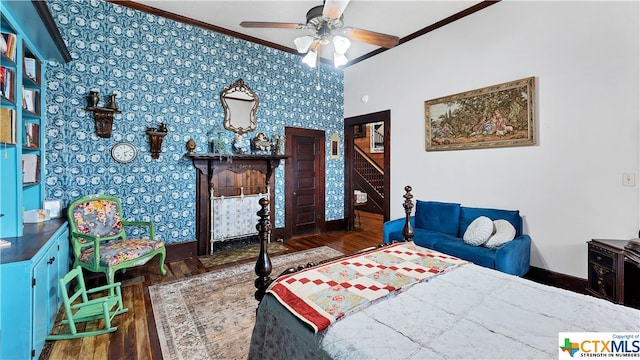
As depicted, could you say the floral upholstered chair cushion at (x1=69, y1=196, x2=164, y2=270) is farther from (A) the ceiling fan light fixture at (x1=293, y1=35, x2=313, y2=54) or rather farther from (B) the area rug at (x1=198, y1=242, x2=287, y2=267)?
(A) the ceiling fan light fixture at (x1=293, y1=35, x2=313, y2=54)

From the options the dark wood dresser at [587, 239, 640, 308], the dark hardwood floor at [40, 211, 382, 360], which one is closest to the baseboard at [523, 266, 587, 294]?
the dark wood dresser at [587, 239, 640, 308]

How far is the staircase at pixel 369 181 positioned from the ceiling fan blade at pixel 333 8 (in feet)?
17.4

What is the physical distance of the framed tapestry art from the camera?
3209mm

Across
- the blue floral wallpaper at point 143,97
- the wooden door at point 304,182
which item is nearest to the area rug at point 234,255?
the blue floral wallpaper at point 143,97

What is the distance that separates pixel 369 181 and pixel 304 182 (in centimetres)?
291

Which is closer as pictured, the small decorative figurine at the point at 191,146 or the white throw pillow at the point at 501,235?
the white throw pillow at the point at 501,235

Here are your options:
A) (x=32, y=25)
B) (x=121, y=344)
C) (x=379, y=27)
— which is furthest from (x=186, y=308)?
(x=379, y=27)

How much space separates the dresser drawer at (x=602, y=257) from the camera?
2284 mm

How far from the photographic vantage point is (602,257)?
7.81 feet

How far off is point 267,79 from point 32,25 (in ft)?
9.67

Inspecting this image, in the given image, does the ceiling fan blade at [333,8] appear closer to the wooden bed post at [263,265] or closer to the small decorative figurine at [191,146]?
the wooden bed post at [263,265]

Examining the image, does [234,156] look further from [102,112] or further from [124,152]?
[102,112]

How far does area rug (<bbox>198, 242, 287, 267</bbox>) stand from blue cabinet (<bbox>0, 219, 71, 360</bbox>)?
5.93 ft

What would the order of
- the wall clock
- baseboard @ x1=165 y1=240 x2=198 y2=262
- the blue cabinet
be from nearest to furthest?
the blue cabinet → the wall clock → baseboard @ x1=165 y1=240 x2=198 y2=262
